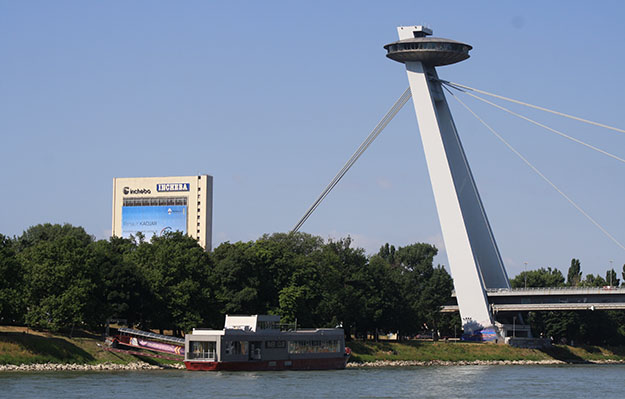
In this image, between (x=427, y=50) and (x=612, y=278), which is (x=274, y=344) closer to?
(x=427, y=50)

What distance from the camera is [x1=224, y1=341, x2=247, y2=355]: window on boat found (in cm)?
7219

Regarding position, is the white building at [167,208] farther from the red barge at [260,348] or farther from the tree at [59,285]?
the tree at [59,285]

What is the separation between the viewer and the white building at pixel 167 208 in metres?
143

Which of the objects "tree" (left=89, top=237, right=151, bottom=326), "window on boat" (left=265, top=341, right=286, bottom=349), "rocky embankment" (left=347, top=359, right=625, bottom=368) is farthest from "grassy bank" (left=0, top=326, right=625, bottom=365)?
"window on boat" (left=265, top=341, right=286, bottom=349)

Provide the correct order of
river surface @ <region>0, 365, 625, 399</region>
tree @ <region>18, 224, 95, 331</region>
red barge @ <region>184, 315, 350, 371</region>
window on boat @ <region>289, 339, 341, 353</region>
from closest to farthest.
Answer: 1. river surface @ <region>0, 365, 625, 399</region>
2. red barge @ <region>184, 315, 350, 371</region>
3. tree @ <region>18, 224, 95, 331</region>
4. window on boat @ <region>289, 339, 341, 353</region>

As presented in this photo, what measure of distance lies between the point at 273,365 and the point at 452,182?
45.1 metres

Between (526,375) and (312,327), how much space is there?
23488 millimetres

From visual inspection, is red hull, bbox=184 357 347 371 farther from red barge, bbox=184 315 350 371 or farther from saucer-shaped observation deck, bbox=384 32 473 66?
saucer-shaped observation deck, bbox=384 32 473 66

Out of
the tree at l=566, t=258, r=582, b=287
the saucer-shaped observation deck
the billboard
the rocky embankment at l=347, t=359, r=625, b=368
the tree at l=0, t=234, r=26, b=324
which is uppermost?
the saucer-shaped observation deck

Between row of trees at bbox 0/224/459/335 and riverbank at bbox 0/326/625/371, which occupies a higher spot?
row of trees at bbox 0/224/459/335

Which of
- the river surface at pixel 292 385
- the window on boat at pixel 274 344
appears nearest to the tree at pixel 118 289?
the river surface at pixel 292 385

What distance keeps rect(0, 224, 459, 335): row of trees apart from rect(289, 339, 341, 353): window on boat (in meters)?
9.81

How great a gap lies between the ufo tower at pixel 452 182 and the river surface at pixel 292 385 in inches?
1509

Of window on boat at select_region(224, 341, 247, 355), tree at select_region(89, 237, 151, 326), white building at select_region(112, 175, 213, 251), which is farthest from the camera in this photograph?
white building at select_region(112, 175, 213, 251)
